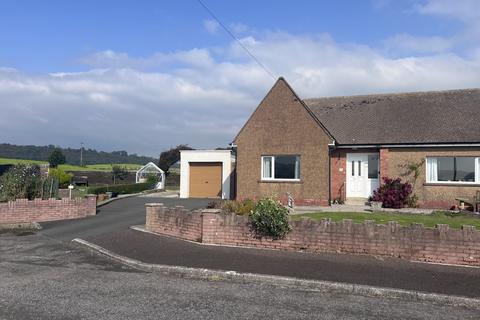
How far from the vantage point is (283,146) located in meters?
19.7

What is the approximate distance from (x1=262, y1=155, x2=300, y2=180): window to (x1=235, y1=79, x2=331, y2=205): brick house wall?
26cm

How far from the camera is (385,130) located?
63.2 feet

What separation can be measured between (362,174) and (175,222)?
10179 mm

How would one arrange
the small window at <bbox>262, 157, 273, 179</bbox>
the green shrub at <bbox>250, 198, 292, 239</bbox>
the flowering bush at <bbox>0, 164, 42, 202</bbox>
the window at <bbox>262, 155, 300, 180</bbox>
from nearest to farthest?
the green shrub at <bbox>250, 198, 292, 239</bbox>, the flowering bush at <bbox>0, 164, 42, 202</bbox>, the window at <bbox>262, 155, 300, 180</bbox>, the small window at <bbox>262, 157, 273, 179</bbox>

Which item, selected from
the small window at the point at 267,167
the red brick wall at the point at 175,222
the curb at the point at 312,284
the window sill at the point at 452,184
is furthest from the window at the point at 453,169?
the curb at the point at 312,284

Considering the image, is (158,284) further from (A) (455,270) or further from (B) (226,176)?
(B) (226,176)

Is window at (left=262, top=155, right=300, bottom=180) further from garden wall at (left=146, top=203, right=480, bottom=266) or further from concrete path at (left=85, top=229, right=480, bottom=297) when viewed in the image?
concrete path at (left=85, top=229, right=480, bottom=297)

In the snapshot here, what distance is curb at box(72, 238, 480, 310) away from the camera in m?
6.74

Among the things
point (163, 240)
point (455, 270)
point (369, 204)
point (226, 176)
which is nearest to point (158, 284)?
point (163, 240)

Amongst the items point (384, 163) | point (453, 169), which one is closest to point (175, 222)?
point (384, 163)

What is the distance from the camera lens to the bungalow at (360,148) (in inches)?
695

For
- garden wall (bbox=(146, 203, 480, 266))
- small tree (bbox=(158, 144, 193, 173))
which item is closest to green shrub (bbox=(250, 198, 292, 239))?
garden wall (bbox=(146, 203, 480, 266))

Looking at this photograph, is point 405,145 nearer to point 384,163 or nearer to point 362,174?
point 384,163

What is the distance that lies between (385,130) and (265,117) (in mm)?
5302
